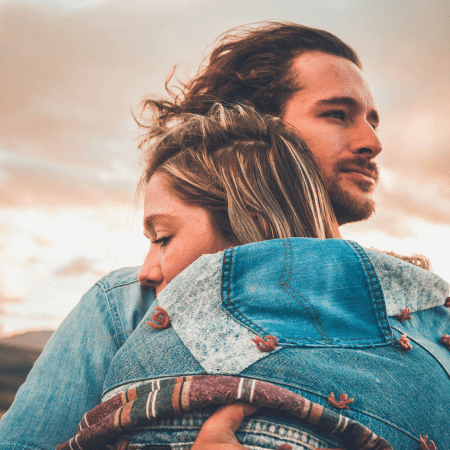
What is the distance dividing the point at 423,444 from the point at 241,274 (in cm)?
64

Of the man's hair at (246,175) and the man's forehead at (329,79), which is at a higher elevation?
the man's forehead at (329,79)

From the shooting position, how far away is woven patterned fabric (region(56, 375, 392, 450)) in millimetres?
843

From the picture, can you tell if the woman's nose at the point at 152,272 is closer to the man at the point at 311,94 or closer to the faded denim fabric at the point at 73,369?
the faded denim fabric at the point at 73,369

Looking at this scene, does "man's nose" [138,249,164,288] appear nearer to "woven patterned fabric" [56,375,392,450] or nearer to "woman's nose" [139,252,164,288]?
"woman's nose" [139,252,164,288]

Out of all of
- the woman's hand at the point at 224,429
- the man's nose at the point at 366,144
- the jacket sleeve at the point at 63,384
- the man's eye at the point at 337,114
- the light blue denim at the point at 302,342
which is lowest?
the jacket sleeve at the point at 63,384

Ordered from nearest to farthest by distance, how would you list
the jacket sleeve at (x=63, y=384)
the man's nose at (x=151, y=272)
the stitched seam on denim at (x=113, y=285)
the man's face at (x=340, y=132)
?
the jacket sleeve at (x=63, y=384) → the man's nose at (x=151, y=272) → the stitched seam on denim at (x=113, y=285) → the man's face at (x=340, y=132)

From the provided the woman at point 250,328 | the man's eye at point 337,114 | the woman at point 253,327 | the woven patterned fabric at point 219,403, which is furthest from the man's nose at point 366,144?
the woven patterned fabric at point 219,403

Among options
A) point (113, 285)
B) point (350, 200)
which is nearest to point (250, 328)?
point (113, 285)

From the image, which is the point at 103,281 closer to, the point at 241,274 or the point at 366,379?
the point at 241,274

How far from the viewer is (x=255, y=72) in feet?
9.98

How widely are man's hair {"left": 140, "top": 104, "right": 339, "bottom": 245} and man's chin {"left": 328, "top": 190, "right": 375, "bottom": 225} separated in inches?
17.3

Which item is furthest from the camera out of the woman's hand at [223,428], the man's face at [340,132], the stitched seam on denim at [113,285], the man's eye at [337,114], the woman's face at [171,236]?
the man's eye at [337,114]

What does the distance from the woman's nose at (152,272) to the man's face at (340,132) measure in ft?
4.24

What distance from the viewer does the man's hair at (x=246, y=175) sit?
1659mm
